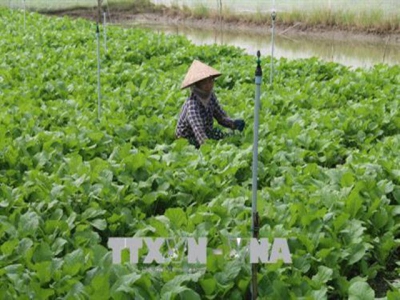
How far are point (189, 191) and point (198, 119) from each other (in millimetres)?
1368

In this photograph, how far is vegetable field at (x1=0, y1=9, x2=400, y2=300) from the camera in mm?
3359

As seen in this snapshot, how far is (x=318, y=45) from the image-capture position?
22.3 meters

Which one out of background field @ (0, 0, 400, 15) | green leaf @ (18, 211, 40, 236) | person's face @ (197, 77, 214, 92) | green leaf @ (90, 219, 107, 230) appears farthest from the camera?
background field @ (0, 0, 400, 15)

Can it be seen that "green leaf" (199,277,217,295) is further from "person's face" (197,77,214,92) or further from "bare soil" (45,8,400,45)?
"bare soil" (45,8,400,45)

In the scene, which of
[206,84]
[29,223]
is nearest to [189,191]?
[29,223]

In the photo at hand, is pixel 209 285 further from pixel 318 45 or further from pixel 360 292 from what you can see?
pixel 318 45

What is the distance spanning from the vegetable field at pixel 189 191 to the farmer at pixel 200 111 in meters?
0.21

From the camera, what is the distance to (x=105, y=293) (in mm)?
3117

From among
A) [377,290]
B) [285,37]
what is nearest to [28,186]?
[377,290]

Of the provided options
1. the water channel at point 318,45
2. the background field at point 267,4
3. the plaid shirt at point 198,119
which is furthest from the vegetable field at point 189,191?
the background field at point 267,4

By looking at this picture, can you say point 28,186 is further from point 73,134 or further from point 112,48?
point 112,48

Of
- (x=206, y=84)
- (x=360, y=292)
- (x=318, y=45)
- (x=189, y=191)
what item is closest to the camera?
(x=360, y=292)

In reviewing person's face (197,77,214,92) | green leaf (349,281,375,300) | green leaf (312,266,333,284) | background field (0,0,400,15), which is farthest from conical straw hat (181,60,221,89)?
background field (0,0,400,15)

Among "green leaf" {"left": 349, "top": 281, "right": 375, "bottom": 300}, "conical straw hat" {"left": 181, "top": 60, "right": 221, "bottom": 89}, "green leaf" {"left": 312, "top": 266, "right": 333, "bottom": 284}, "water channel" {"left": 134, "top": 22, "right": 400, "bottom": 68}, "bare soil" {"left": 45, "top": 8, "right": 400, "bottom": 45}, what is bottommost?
"water channel" {"left": 134, "top": 22, "right": 400, "bottom": 68}
